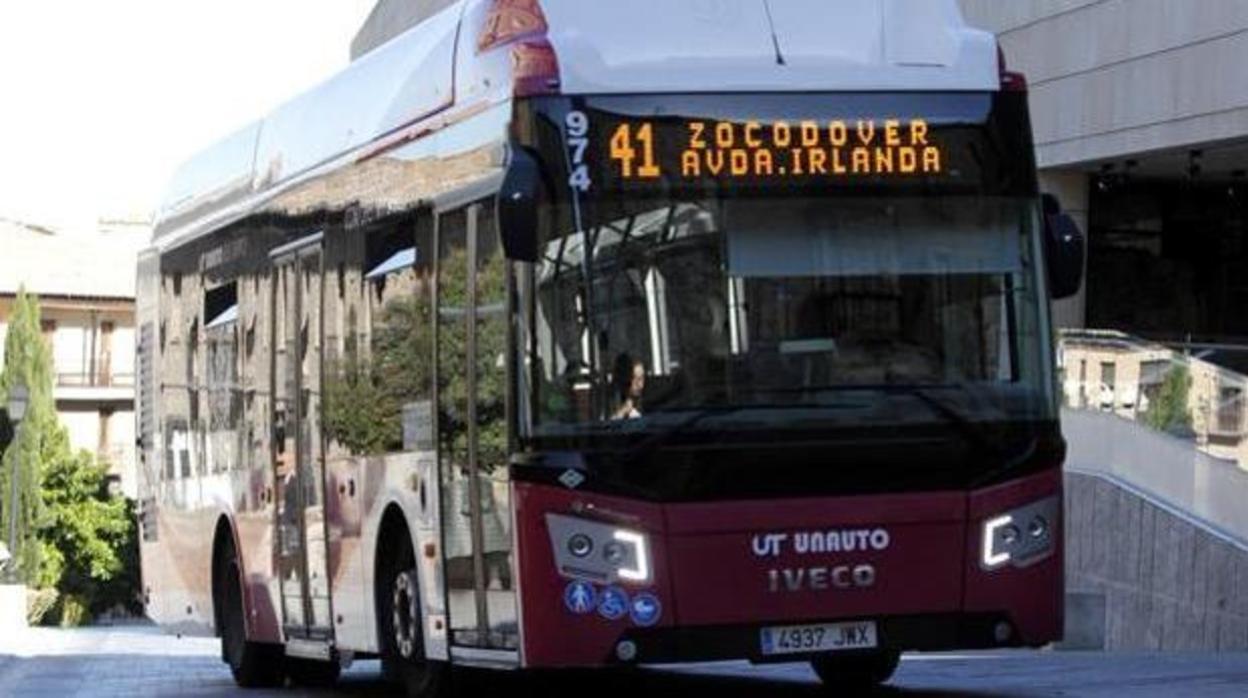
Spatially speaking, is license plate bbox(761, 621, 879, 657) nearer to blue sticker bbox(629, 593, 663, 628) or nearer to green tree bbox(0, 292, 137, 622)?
blue sticker bbox(629, 593, 663, 628)

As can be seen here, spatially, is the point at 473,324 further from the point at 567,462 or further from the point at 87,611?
the point at 87,611

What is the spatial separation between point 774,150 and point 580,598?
2071 millimetres

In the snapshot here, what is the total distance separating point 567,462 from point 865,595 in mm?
1442

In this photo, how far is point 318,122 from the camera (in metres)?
13.7

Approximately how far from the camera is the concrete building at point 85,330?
3216 inches

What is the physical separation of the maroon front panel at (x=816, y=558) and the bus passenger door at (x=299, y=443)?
12.4 ft

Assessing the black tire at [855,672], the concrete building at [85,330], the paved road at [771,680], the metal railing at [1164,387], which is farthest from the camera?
the concrete building at [85,330]

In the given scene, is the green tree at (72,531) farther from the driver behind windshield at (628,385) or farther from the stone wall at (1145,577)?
the driver behind windshield at (628,385)

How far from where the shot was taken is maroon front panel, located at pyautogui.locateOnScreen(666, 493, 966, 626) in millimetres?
9812

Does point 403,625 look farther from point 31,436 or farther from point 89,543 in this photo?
point 31,436

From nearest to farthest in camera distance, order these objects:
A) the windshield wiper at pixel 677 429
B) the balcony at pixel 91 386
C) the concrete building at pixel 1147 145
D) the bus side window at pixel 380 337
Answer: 1. the windshield wiper at pixel 677 429
2. the bus side window at pixel 380 337
3. the concrete building at pixel 1147 145
4. the balcony at pixel 91 386

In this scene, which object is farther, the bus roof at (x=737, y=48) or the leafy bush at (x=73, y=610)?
the leafy bush at (x=73, y=610)

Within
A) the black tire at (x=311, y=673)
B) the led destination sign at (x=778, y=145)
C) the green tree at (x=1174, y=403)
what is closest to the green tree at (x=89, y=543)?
the green tree at (x=1174, y=403)

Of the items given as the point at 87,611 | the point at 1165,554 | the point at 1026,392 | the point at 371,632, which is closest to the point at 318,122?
the point at 371,632
